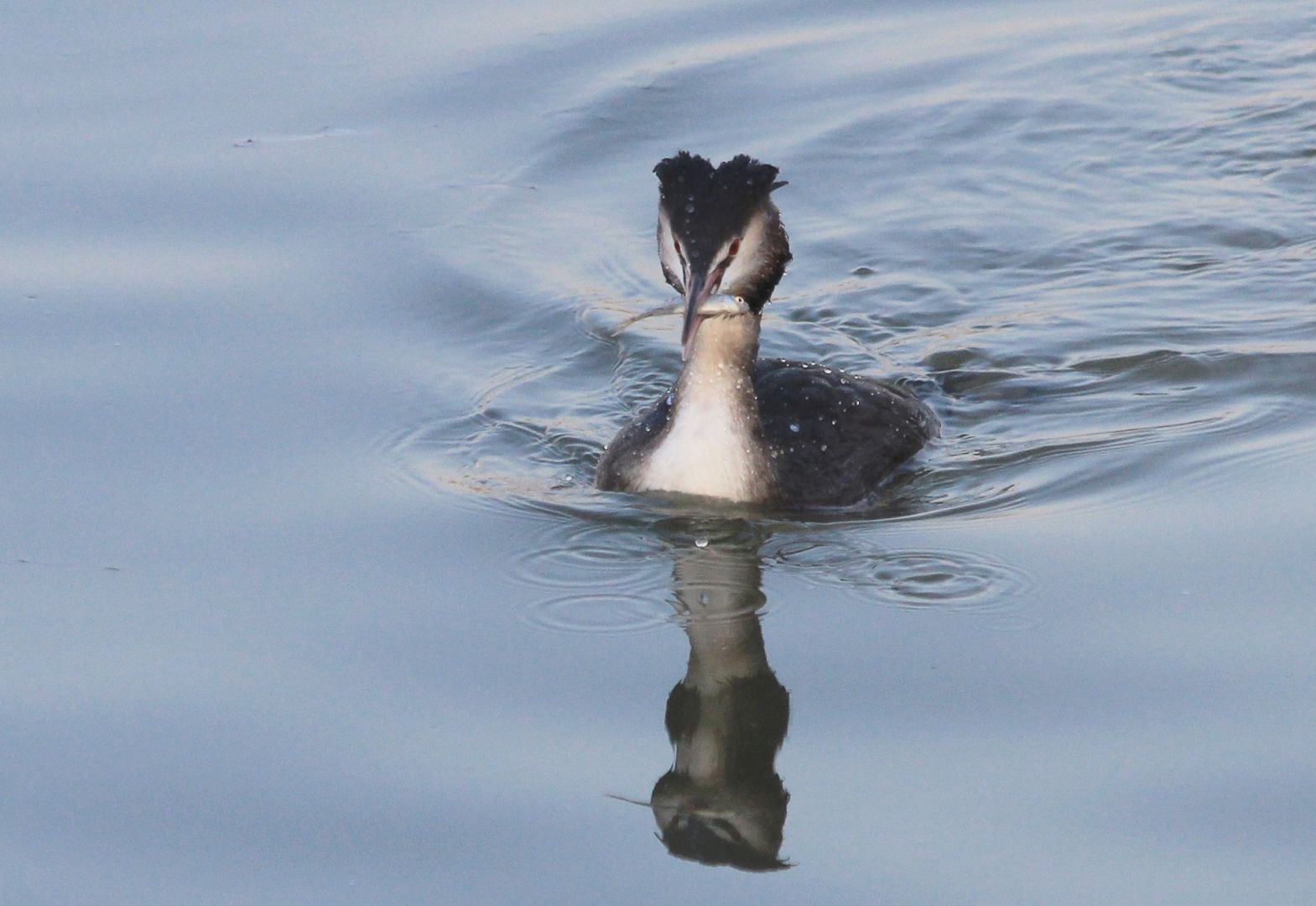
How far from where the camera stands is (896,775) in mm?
6754

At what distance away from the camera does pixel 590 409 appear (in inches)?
438

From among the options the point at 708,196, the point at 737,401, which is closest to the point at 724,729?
the point at 737,401

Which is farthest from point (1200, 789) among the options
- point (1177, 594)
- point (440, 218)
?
point (440, 218)

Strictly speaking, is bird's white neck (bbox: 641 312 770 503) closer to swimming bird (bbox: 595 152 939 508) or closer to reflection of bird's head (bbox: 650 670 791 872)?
swimming bird (bbox: 595 152 939 508)

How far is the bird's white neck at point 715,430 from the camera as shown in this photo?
30.5ft

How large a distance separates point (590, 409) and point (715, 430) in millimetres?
1890

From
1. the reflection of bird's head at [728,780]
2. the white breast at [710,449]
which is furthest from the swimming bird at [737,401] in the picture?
the reflection of bird's head at [728,780]

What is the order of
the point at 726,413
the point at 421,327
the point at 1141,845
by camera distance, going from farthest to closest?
the point at 421,327 < the point at 726,413 < the point at 1141,845

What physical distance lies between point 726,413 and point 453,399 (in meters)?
1.93

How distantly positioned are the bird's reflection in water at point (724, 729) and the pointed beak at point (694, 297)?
3.21 feet

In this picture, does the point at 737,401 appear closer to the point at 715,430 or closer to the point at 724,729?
the point at 715,430

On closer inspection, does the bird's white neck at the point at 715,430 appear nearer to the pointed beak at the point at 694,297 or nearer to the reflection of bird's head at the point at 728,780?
the pointed beak at the point at 694,297

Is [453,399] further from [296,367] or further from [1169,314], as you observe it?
[1169,314]

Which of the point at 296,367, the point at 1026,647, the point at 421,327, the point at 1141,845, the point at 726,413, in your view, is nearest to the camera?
the point at 1141,845
